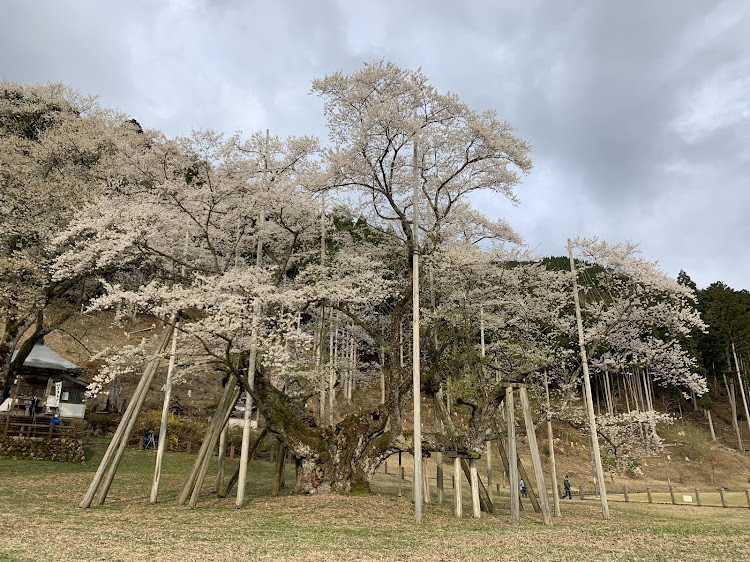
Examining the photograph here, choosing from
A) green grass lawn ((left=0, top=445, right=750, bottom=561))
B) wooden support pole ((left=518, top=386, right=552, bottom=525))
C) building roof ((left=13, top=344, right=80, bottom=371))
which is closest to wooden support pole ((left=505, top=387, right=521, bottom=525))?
wooden support pole ((left=518, top=386, right=552, bottom=525))

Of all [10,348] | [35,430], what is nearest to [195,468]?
[10,348]

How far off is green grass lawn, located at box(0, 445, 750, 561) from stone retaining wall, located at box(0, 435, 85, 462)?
155 inches

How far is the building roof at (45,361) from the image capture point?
92.8 feet

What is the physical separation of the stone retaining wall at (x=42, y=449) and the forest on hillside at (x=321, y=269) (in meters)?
3.59

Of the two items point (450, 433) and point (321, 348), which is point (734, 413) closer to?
point (450, 433)

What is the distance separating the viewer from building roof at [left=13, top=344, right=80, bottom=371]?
28281 millimetres

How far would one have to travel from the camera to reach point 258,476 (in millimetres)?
23578

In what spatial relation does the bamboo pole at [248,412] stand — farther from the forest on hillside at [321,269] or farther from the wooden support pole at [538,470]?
the wooden support pole at [538,470]

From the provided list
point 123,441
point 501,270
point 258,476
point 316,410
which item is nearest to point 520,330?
point 501,270

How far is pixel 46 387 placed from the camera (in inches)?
1196

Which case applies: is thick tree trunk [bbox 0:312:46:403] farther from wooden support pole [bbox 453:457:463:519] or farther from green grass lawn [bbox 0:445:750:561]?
wooden support pole [bbox 453:457:463:519]

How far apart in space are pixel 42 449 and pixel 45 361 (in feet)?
29.9

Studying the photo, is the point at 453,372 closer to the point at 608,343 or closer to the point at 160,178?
the point at 608,343

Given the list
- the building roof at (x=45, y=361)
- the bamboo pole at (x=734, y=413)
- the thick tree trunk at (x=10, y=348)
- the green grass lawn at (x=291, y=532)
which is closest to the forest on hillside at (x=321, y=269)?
the thick tree trunk at (x=10, y=348)
